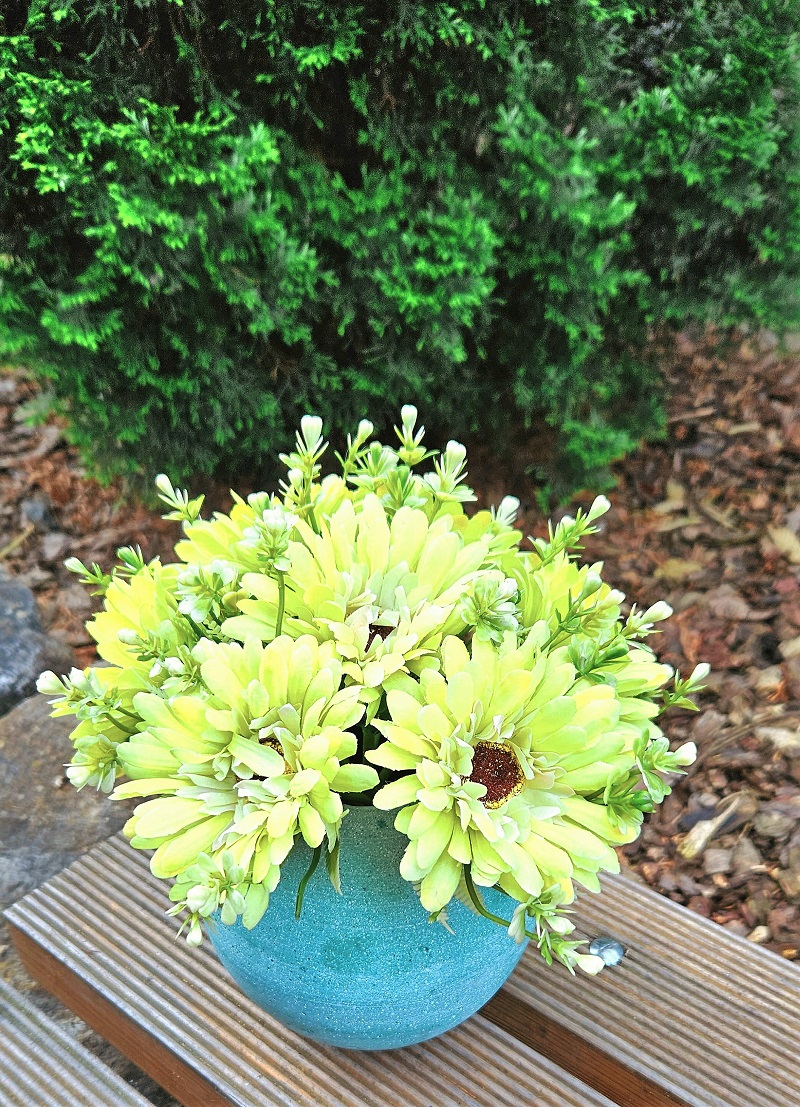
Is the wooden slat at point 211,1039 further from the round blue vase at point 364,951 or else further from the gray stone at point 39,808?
the gray stone at point 39,808

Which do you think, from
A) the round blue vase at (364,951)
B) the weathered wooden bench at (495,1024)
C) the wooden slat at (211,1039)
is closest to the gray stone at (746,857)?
the weathered wooden bench at (495,1024)

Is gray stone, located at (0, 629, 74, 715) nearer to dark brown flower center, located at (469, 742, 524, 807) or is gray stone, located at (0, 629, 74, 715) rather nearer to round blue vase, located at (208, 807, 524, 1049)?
round blue vase, located at (208, 807, 524, 1049)

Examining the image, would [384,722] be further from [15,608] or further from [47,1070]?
[15,608]

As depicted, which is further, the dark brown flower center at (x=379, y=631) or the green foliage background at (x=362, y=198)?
the green foliage background at (x=362, y=198)

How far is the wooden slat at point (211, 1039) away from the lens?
0.96m

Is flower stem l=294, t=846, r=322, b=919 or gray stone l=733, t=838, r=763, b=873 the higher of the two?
flower stem l=294, t=846, r=322, b=919

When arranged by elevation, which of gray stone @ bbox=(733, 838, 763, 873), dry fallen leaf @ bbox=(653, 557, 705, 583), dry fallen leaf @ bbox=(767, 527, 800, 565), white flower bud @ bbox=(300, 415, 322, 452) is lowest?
gray stone @ bbox=(733, 838, 763, 873)

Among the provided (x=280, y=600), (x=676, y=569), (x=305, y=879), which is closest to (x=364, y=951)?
(x=305, y=879)

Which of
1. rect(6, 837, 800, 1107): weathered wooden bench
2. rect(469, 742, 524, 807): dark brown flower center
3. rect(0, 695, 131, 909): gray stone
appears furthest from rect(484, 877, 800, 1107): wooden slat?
rect(0, 695, 131, 909): gray stone

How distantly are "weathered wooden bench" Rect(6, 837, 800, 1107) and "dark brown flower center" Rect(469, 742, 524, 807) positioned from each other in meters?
0.42

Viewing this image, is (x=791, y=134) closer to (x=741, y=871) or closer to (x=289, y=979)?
(x=741, y=871)

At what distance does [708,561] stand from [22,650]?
6.21 feet

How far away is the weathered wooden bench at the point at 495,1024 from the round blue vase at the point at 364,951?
3.1 inches

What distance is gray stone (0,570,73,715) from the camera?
84.0 inches
